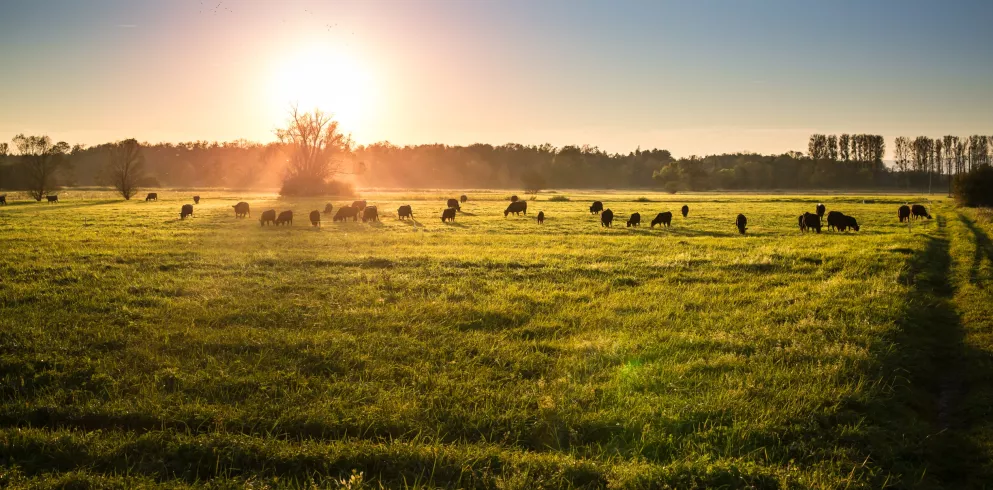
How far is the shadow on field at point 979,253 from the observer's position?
1470cm

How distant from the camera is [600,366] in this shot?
793cm

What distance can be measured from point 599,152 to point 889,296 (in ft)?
576

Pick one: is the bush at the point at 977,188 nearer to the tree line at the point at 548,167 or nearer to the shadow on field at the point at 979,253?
the shadow on field at the point at 979,253

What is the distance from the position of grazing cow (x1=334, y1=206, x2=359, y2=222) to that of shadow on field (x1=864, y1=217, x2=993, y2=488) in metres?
30.2

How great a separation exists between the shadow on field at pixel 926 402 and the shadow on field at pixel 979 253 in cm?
342

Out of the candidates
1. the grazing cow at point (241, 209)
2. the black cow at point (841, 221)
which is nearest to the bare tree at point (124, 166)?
the grazing cow at point (241, 209)

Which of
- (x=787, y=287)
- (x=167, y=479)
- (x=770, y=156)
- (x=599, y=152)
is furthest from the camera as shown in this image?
(x=599, y=152)

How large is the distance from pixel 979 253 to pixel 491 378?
785 inches

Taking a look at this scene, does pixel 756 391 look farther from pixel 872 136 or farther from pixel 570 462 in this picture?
pixel 872 136

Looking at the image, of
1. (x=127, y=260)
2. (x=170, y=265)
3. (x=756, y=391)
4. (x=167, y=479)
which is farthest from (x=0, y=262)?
(x=756, y=391)

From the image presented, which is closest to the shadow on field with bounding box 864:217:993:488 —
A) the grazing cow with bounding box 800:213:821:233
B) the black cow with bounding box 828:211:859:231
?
the grazing cow with bounding box 800:213:821:233

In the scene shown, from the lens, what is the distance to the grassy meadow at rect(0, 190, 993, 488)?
18.0 feet

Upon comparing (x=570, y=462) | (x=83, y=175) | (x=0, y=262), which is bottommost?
(x=570, y=462)

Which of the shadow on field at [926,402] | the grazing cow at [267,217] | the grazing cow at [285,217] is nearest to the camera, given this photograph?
the shadow on field at [926,402]
